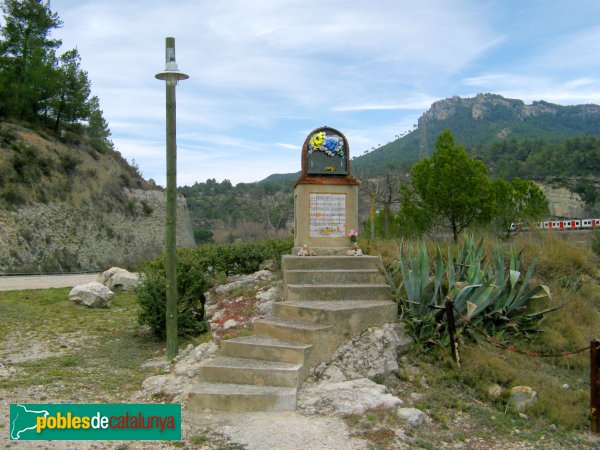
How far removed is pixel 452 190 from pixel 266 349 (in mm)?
17178

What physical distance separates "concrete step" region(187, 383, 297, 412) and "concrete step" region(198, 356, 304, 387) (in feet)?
0.49

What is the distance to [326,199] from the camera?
8.76 meters

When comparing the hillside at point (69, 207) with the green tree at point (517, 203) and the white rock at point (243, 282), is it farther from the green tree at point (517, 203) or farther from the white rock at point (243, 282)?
the green tree at point (517, 203)

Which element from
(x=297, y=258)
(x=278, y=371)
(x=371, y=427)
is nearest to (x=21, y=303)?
(x=297, y=258)

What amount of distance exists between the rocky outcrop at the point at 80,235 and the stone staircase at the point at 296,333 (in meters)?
19.1

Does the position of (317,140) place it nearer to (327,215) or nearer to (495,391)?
(327,215)

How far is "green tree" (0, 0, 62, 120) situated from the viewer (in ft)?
98.0

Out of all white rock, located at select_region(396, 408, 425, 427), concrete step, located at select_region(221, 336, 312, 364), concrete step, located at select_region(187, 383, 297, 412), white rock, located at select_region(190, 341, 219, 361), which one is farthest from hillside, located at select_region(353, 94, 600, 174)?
white rock, located at select_region(396, 408, 425, 427)

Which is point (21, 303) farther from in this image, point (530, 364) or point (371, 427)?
point (530, 364)

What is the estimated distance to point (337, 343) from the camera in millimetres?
6312

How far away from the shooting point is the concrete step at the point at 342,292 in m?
7.27

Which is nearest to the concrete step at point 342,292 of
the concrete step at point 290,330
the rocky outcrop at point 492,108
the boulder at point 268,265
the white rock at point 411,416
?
the concrete step at point 290,330

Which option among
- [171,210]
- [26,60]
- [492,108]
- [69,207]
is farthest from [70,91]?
[492,108]

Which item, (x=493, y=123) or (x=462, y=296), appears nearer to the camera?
(x=462, y=296)
